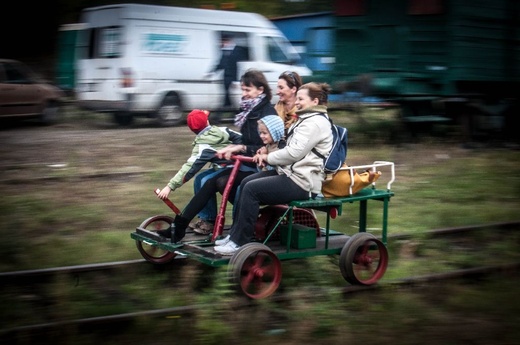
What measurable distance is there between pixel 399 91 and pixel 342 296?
28.0 feet

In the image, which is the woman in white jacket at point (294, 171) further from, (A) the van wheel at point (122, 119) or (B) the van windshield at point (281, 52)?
(B) the van windshield at point (281, 52)

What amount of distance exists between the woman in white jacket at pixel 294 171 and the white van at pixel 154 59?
9314 mm

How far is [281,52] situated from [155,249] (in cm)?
1148

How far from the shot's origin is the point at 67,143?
13.7 meters

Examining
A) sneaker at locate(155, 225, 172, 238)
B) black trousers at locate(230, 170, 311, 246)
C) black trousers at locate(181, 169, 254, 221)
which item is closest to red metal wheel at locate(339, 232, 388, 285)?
black trousers at locate(230, 170, 311, 246)

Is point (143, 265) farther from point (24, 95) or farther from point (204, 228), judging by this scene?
point (24, 95)

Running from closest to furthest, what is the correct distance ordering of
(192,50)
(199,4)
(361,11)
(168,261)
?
1. (168,261)
2. (361,11)
3. (192,50)
4. (199,4)

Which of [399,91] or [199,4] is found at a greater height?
[199,4]

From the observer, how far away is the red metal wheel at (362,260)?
6348mm

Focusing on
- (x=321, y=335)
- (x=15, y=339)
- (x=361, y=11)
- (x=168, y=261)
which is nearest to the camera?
(x=15, y=339)

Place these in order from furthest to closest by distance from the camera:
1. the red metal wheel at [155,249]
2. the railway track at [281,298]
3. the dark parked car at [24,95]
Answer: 1. the dark parked car at [24,95]
2. the red metal wheel at [155,249]
3. the railway track at [281,298]

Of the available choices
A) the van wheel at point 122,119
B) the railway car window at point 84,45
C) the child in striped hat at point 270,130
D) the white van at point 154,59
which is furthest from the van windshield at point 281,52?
the child in striped hat at point 270,130

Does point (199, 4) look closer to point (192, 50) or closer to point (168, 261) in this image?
point (192, 50)

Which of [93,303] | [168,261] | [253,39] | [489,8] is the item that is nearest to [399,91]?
[489,8]
